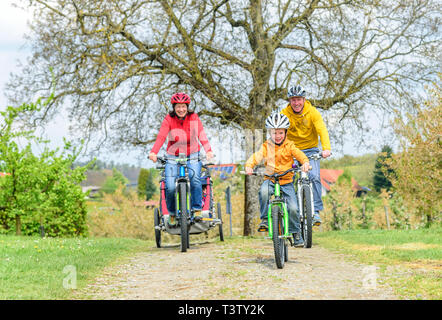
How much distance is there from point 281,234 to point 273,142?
49.7 inches

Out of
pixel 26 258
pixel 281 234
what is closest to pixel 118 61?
pixel 26 258

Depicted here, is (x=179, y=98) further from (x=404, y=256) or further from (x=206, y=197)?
(x=404, y=256)

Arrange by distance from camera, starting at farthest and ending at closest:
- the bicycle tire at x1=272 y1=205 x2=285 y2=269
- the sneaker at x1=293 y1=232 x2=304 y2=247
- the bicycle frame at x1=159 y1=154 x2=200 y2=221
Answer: the bicycle frame at x1=159 y1=154 x2=200 y2=221, the sneaker at x1=293 y1=232 x2=304 y2=247, the bicycle tire at x1=272 y1=205 x2=285 y2=269

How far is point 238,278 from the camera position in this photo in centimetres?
582

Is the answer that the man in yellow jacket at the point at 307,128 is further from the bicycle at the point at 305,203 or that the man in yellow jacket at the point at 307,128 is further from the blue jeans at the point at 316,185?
the bicycle at the point at 305,203

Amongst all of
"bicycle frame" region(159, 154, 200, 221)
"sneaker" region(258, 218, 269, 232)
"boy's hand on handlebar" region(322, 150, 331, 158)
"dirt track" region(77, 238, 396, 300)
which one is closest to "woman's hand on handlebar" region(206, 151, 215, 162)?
"bicycle frame" region(159, 154, 200, 221)

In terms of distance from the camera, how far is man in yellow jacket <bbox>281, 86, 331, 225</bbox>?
790 centimetres

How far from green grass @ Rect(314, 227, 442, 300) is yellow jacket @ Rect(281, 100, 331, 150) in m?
1.95

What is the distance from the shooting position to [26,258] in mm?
7305

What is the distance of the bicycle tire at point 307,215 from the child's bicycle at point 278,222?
876 mm

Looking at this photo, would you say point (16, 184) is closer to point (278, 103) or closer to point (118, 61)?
point (118, 61)

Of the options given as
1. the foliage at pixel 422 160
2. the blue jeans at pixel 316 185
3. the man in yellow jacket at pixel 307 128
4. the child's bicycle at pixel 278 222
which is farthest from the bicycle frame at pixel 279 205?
the foliage at pixel 422 160

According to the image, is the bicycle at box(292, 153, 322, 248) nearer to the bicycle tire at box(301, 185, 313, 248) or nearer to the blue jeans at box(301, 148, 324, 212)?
the bicycle tire at box(301, 185, 313, 248)

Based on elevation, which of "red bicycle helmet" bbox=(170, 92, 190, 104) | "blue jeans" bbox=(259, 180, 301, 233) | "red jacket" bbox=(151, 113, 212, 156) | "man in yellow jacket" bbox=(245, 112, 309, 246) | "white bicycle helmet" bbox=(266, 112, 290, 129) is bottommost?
"blue jeans" bbox=(259, 180, 301, 233)
